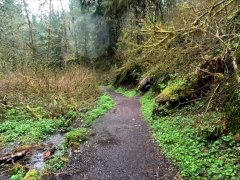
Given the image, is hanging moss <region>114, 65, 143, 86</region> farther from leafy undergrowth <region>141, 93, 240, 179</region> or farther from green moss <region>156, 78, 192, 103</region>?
leafy undergrowth <region>141, 93, 240, 179</region>

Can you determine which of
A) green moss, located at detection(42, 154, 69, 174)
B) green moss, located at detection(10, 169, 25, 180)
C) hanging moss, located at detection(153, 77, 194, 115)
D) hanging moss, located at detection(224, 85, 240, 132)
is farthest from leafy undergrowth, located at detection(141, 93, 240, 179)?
green moss, located at detection(10, 169, 25, 180)

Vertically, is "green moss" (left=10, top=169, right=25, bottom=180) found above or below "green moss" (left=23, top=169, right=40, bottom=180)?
below

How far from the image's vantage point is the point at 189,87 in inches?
343

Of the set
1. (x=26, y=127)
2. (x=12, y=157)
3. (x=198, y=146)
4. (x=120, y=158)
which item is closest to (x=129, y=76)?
(x=26, y=127)

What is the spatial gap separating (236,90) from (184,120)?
92.0 inches

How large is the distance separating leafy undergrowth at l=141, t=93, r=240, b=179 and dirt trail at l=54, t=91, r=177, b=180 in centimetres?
32

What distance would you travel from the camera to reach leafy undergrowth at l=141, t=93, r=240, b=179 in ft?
14.9

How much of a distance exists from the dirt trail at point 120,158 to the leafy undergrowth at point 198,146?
32 cm

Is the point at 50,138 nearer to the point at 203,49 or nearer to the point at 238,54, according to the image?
the point at 203,49

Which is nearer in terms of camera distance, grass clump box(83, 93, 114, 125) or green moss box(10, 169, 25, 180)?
green moss box(10, 169, 25, 180)

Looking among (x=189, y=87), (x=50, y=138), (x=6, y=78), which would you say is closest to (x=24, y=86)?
(x=6, y=78)

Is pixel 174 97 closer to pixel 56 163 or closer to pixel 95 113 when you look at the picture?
pixel 95 113

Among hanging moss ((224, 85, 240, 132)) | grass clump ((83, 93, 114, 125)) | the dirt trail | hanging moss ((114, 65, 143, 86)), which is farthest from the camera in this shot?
hanging moss ((114, 65, 143, 86))

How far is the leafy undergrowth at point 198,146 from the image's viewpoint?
4.55 m
